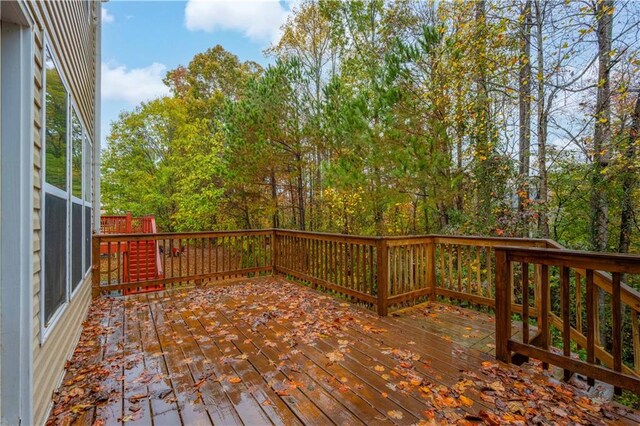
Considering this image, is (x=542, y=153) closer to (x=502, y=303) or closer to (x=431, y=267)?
→ (x=431, y=267)

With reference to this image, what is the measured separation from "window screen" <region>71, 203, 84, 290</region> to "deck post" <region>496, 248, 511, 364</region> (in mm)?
4165

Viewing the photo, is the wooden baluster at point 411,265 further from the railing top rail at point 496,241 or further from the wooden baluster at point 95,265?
the wooden baluster at point 95,265

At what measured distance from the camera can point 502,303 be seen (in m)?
2.90

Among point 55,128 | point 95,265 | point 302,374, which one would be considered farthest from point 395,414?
point 95,265

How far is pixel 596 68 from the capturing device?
5.29 metres

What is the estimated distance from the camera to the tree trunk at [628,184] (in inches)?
190

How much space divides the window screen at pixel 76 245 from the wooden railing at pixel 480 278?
1221mm

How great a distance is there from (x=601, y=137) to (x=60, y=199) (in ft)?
25.1

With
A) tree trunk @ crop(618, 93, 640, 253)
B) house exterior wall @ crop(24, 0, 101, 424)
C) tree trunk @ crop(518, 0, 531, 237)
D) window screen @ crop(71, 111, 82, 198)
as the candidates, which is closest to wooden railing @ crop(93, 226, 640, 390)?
tree trunk @ crop(618, 93, 640, 253)

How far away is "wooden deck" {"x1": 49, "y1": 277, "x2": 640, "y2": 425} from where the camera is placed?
81.7 inches

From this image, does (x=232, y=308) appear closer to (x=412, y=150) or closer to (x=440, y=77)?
(x=412, y=150)

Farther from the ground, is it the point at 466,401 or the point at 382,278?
the point at 382,278

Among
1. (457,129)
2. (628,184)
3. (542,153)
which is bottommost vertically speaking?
(628,184)

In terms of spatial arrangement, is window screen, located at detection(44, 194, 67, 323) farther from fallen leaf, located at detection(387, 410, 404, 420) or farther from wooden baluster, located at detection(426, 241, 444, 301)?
wooden baluster, located at detection(426, 241, 444, 301)
